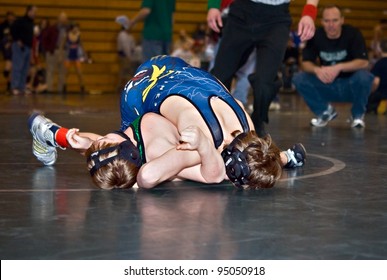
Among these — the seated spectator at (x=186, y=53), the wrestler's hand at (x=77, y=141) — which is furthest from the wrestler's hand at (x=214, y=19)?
the seated spectator at (x=186, y=53)

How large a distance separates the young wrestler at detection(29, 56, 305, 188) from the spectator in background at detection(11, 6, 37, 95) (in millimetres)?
10786

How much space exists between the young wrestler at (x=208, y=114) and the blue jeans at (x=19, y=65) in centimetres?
1109

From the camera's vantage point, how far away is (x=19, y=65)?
15.7 metres

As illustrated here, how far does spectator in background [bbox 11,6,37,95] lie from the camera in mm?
15273

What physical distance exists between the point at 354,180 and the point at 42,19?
13.6 metres

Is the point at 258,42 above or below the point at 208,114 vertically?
above

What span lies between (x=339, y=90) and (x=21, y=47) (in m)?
8.31

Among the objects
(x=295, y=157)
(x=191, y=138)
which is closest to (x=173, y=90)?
(x=191, y=138)

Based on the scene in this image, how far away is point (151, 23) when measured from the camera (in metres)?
10.2

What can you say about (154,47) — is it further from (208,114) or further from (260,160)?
(260,160)

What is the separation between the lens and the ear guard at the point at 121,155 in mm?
3859

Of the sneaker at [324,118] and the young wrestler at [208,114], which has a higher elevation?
the young wrestler at [208,114]

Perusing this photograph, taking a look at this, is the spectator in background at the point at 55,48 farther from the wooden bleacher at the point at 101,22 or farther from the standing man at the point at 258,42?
the standing man at the point at 258,42
